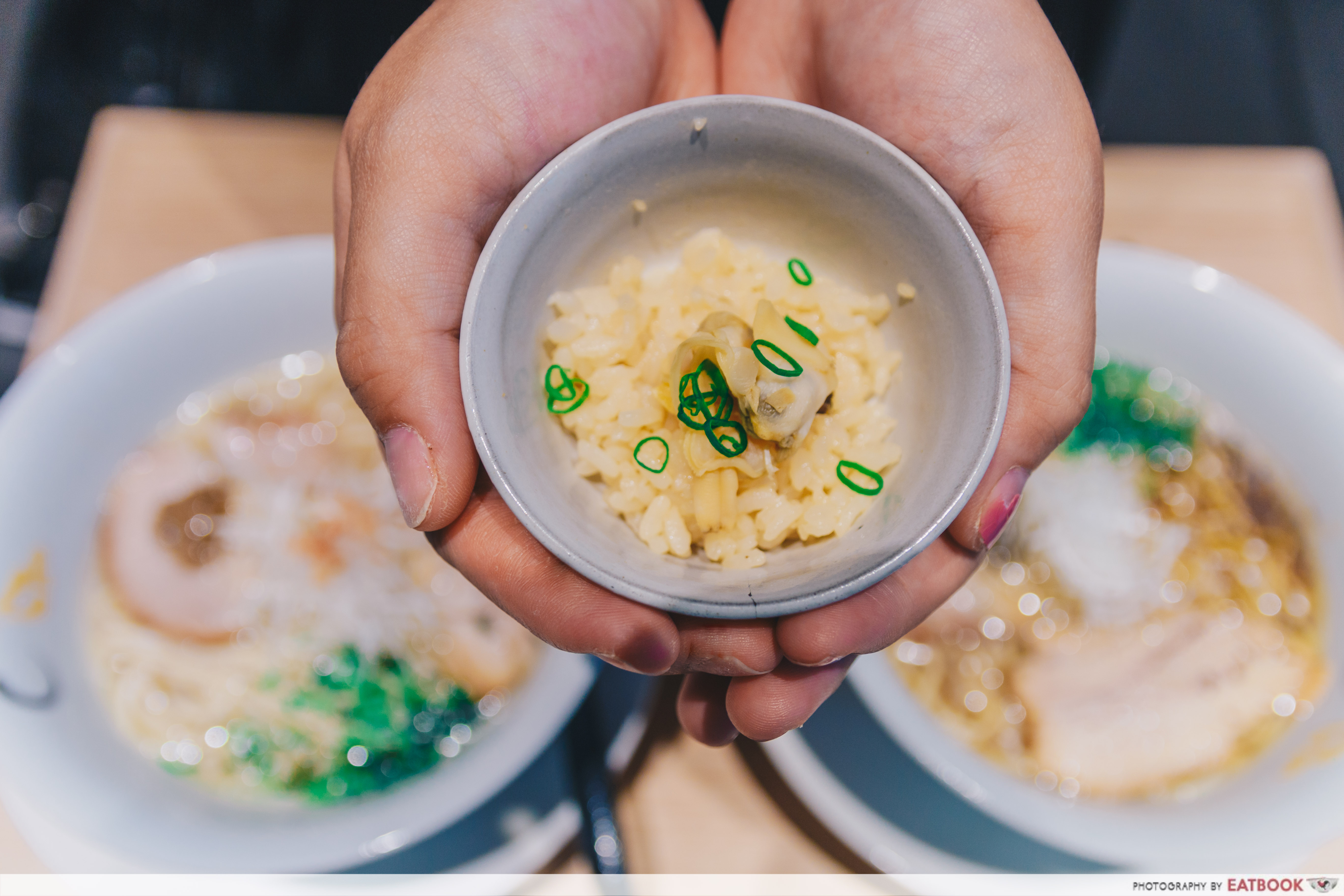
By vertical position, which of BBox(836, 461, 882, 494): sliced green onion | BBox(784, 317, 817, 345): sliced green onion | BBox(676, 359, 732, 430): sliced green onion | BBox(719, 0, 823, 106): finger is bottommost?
BBox(836, 461, 882, 494): sliced green onion

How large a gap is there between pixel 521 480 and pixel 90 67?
377 centimetres

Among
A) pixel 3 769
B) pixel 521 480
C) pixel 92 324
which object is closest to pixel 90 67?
pixel 92 324

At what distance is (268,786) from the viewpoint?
1767 mm

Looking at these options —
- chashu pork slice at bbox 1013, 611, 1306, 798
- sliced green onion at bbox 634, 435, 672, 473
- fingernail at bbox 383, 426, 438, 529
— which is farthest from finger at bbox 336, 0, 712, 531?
chashu pork slice at bbox 1013, 611, 1306, 798

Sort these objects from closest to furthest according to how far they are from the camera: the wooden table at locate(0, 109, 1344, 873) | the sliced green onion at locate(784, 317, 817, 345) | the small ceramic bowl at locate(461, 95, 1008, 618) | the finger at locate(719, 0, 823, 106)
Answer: the small ceramic bowl at locate(461, 95, 1008, 618) < the sliced green onion at locate(784, 317, 817, 345) < the finger at locate(719, 0, 823, 106) < the wooden table at locate(0, 109, 1344, 873)

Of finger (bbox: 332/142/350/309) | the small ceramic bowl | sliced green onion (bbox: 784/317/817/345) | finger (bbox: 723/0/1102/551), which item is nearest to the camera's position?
the small ceramic bowl

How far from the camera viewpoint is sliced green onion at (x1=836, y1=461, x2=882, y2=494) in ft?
4.53

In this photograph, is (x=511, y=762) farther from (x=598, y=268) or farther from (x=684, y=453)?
(x=598, y=268)

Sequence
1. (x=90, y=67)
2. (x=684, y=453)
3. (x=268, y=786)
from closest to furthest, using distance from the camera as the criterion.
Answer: (x=684, y=453) < (x=268, y=786) < (x=90, y=67)

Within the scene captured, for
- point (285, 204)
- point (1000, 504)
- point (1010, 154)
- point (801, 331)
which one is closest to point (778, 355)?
point (801, 331)

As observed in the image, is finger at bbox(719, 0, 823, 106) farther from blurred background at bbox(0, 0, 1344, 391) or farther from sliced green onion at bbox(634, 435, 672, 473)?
blurred background at bbox(0, 0, 1344, 391)

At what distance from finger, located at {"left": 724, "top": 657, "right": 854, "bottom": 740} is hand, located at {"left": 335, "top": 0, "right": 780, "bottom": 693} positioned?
0.07 metres

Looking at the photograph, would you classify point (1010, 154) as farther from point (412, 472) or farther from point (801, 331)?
point (412, 472)

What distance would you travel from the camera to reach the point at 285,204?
8.23 feet
